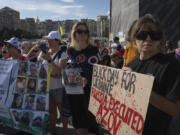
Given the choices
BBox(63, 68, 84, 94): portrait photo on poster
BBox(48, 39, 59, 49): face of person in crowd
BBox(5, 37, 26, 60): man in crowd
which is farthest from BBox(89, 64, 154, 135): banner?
BBox(5, 37, 26, 60): man in crowd

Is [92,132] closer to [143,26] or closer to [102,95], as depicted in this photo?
[102,95]

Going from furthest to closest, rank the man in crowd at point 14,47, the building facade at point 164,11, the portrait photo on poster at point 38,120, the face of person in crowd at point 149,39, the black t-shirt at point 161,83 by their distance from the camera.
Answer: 1. the building facade at point 164,11
2. the man in crowd at point 14,47
3. the portrait photo on poster at point 38,120
4. the face of person in crowd at point 149,39
5. the black t-shirt at point 161,83

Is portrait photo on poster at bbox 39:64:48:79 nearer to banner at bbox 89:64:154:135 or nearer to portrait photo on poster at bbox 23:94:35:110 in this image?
portrait photo on poster at bbox 23:94:35:110

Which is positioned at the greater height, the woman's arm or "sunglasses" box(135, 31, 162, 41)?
"sunglasses" box(135, 31, 162, 41)

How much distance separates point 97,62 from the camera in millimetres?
2412

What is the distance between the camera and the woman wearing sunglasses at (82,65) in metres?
2.37

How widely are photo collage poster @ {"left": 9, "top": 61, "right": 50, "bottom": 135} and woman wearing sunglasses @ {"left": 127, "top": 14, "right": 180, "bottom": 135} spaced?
1.20 meters

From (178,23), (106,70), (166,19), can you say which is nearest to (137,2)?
(166,19)

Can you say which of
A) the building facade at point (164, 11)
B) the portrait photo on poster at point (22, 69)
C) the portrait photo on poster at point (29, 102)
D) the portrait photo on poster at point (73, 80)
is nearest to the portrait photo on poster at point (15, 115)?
the portrait photo on poster at point (29, 102)

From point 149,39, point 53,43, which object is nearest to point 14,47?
point 53,43

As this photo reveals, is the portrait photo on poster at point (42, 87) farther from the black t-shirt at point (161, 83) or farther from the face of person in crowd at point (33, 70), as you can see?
the black t-shirt at point (161, 83)

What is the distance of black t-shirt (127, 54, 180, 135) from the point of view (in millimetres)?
1109

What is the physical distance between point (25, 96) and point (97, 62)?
3.43 feet

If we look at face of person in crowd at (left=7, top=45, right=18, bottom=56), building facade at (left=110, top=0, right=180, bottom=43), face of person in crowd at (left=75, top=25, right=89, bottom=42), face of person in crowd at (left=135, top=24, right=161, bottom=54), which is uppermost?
building facade at (left=110, top=0, right=180, bottom=43)
